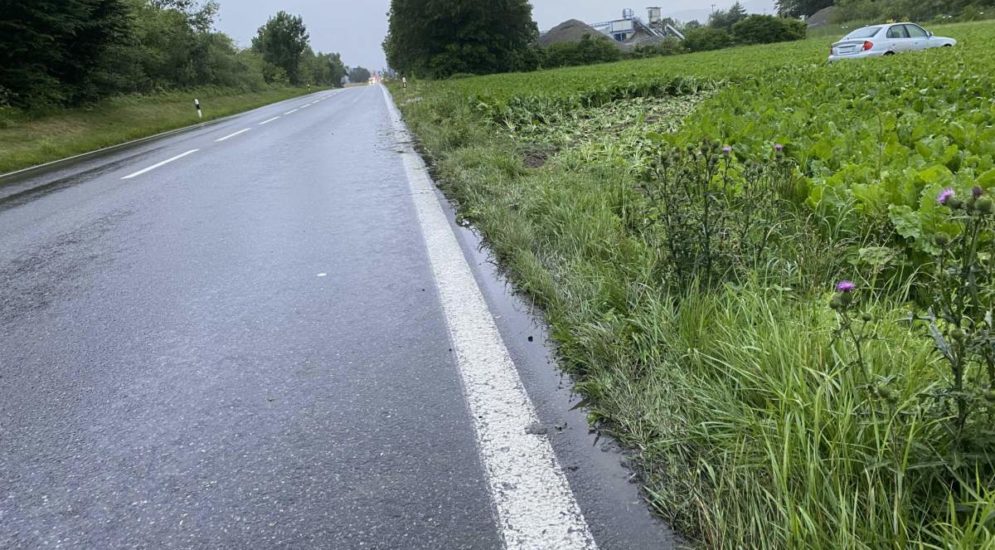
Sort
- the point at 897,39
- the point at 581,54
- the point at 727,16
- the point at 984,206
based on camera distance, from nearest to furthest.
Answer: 1. the point at 984,206
2. the point at 897,39
3. the point at 581,54
4. the point at 727,16

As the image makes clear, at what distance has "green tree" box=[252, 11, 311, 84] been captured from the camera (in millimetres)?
80562

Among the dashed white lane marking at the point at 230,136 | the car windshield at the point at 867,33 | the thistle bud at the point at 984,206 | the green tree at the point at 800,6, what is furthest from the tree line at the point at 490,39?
the green tree at the point at 800,6


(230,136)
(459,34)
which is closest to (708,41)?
(459,34)

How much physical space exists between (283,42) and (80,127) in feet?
236

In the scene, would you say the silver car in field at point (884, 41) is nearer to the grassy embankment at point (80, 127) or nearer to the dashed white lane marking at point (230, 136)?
the dashed white lane marking at point (230, 136)

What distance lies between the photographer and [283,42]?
80.9 meters

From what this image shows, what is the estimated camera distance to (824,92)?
714cm

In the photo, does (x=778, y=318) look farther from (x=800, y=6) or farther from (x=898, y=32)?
(x=800, y=6)

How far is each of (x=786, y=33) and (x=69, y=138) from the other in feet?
177

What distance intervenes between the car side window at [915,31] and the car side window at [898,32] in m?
0.12

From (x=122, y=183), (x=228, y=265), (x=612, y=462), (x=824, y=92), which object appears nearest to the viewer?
(x=612, y=462)

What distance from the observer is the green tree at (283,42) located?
80.6 metres

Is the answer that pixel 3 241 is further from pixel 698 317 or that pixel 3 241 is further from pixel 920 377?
pixel 920 377

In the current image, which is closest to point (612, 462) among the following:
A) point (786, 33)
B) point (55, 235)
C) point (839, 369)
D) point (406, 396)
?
point (839, 369)
